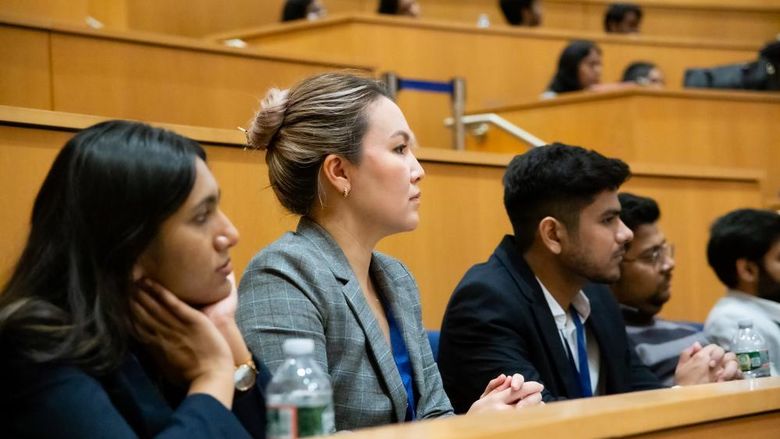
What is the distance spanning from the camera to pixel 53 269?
1525mm

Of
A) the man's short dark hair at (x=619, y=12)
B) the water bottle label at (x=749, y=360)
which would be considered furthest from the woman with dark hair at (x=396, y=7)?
the water bottle label at (x=749, y=360)

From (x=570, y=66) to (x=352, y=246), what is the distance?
4.01 meters

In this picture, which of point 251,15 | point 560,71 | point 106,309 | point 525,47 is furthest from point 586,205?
point 251,15

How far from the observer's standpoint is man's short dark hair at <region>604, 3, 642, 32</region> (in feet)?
23.5

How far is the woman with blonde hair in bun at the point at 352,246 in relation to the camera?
206 centimetres

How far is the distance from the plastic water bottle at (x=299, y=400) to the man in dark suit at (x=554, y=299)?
1.04 meters

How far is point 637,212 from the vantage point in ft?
10.8

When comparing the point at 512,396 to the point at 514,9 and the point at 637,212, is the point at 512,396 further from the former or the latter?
the point at 514,9

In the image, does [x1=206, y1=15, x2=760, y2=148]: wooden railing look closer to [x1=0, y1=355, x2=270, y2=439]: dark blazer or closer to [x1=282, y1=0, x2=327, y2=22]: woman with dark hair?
[x1=282, y1=0, x2=327, y2=22]: woman with dark hair

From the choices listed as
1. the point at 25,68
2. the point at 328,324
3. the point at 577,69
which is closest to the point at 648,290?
the point at 328,324

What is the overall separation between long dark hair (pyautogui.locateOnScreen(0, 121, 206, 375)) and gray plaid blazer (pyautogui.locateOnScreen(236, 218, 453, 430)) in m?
0.46

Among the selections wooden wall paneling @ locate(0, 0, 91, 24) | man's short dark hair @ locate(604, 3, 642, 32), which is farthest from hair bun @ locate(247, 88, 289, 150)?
man's short dark hair @ locate(604, 3, 642, 32)

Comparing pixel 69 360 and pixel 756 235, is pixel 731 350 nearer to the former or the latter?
pixel 756 235

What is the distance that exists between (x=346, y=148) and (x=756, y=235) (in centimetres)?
163
